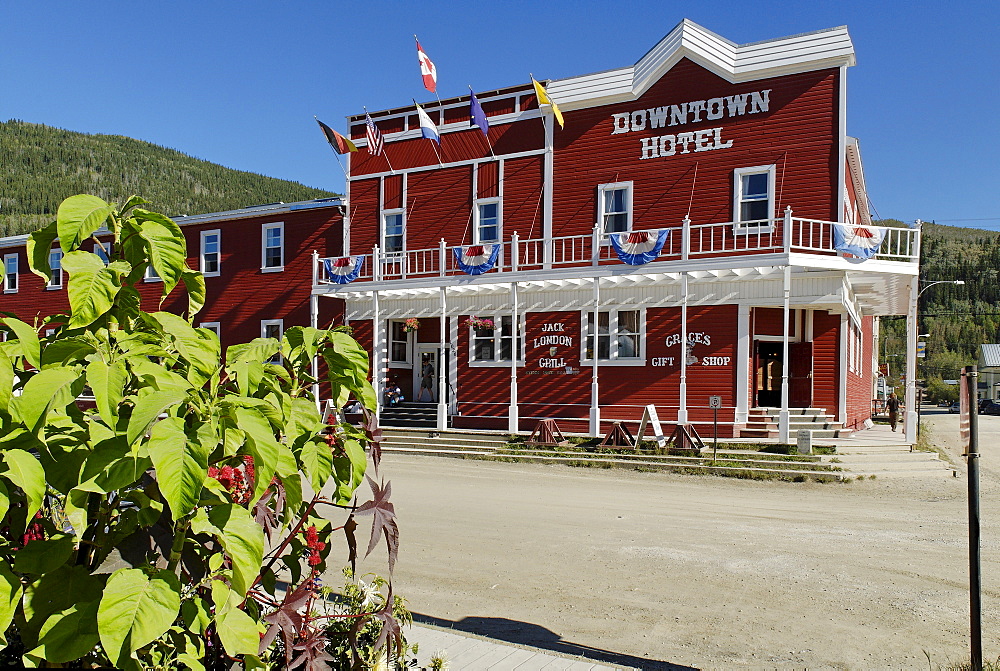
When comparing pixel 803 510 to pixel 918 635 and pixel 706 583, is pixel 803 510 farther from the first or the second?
pixel 918 635

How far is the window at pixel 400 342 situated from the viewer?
2581cm

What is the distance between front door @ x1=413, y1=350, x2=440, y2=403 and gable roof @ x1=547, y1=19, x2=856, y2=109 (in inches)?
346

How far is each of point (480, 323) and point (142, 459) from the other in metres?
21.1

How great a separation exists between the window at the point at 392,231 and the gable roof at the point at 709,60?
21.3 ft

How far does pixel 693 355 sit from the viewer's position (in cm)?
2067

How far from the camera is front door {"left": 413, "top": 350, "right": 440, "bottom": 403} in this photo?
2533 cm

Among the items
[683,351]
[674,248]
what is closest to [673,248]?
[674,248]

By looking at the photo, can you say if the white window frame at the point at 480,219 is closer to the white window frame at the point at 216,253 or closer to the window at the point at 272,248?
the window at the point at 272,248

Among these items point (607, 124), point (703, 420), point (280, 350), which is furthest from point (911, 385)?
point (280, 350)

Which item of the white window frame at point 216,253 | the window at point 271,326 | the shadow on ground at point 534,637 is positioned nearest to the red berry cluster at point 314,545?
the shadow on ground at point 534,637

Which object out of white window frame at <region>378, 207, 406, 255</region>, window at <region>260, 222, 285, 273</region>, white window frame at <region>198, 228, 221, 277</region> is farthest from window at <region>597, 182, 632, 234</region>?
white window frame at <region>198, 228, 221, 277</region>

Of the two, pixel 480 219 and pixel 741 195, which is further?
pixel 480 219

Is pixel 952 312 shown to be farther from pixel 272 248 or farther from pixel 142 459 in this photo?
pixel 142 459

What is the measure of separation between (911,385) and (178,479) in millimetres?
19761
